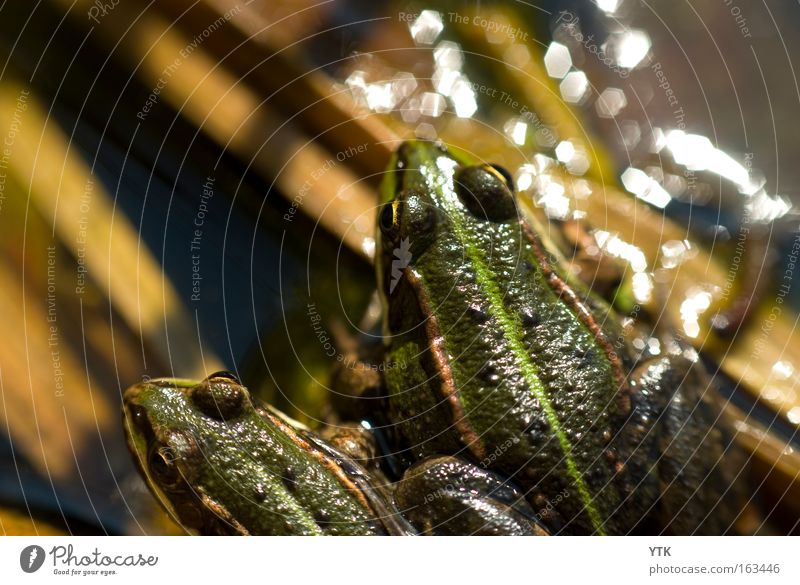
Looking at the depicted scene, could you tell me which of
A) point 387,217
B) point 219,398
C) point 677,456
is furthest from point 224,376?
point 677,456

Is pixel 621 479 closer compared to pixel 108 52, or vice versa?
pixel 621 479

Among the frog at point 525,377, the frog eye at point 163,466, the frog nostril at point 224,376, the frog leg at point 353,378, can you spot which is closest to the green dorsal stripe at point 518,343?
the frog at point 525,377

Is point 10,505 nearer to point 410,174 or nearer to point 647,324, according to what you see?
point 410,174

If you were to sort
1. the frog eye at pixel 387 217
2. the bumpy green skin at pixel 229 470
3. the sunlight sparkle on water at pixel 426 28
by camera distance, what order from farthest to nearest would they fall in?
the sunlight sparkle on water at pixel 426 28
the frog eye at pixel 387 217
the bumpy green skin at pixel 229 470

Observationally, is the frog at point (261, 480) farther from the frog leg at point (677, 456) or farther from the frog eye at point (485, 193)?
the frog eye at point (485, 193)

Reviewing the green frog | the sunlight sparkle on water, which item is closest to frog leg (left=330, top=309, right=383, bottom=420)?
the green frog

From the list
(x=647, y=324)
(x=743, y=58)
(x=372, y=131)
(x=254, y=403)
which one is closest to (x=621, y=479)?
(x=647, y=324)
